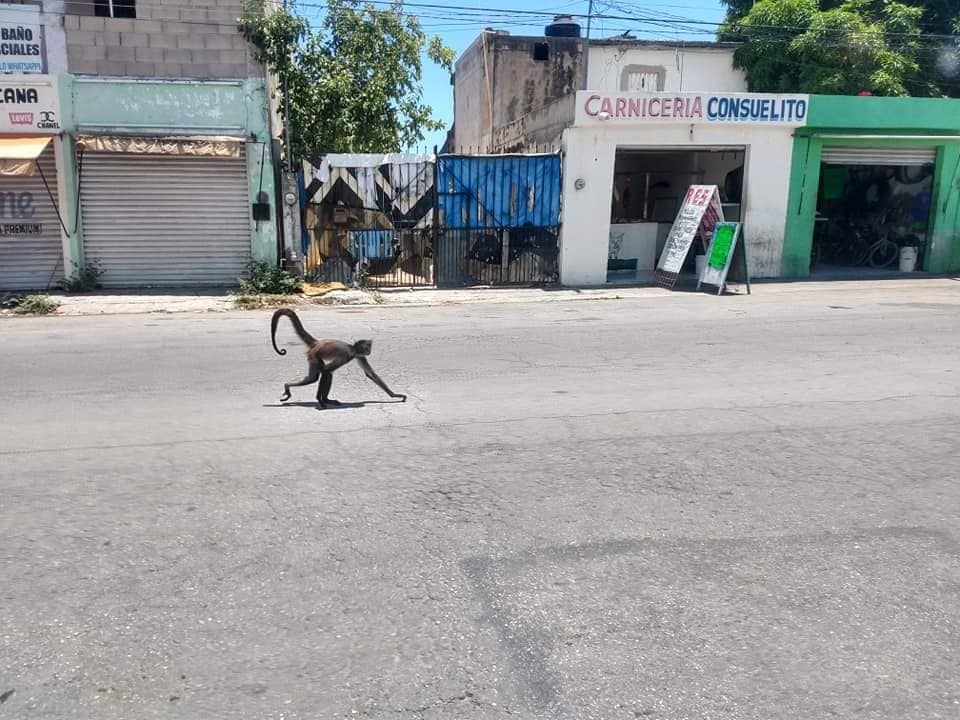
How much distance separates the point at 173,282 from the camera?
15.6 m

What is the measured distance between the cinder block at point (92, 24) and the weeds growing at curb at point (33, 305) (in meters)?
5.14

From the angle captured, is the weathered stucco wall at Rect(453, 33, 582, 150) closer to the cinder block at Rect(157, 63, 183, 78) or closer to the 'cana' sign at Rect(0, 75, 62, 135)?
the cinder block at Rect(157, 63, 183, 78)

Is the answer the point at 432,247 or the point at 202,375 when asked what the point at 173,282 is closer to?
the point at 432,247

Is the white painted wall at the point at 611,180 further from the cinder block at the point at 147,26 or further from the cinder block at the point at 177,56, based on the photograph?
the cinder block at the point at 147,26

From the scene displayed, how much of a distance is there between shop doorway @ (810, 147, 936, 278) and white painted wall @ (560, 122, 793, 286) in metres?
1.68

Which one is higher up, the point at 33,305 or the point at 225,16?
the point at 225,16

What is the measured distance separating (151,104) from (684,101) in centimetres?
1041

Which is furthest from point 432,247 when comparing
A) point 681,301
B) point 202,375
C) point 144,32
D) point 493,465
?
point 493,465

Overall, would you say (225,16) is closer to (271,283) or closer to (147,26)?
(147,26)

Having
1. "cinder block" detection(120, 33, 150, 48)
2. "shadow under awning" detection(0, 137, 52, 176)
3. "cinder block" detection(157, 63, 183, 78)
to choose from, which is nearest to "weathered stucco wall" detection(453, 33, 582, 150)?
"cinder block" detection(157, 63, 183, 78)

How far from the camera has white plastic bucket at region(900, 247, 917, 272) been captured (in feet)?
61.3

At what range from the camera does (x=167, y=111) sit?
14789 millimetres

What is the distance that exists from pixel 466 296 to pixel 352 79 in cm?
687

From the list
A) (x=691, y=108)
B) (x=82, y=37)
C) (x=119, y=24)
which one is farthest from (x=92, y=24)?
(x=691, y=108)
